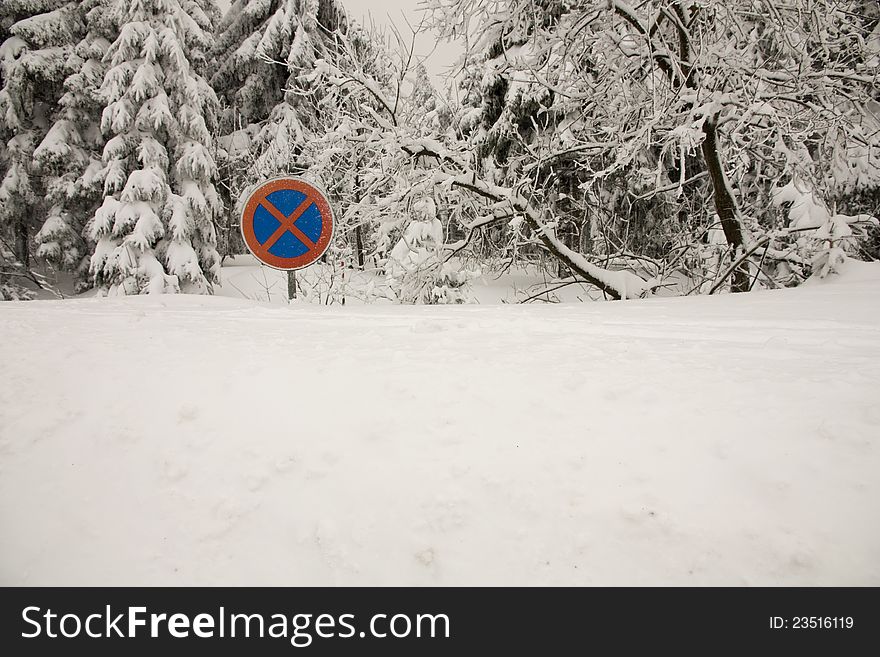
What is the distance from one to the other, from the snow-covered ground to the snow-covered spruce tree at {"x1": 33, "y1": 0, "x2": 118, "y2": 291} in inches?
711

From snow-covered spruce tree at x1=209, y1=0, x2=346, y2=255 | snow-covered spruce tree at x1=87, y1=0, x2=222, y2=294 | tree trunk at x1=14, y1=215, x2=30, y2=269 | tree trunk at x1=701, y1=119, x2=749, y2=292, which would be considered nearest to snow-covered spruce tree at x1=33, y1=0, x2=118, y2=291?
tree trunk at x1=14, y1=215, x2=30, y2=269

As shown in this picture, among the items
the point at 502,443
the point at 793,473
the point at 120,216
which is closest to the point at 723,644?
the point at 793,473

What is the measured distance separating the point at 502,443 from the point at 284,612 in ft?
2.75

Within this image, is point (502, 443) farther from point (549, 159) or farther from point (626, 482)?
point (549, 159)

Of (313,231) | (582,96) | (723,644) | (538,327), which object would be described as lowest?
(723,644)

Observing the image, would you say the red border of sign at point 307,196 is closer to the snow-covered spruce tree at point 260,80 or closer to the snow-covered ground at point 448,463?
the snow-covered ground at point 448,463

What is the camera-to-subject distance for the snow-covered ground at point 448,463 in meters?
1.40

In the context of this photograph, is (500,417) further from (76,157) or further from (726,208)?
(76,157)

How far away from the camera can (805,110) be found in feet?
18.9

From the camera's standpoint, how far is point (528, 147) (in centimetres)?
688

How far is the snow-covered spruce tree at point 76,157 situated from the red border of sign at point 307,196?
15383 mm

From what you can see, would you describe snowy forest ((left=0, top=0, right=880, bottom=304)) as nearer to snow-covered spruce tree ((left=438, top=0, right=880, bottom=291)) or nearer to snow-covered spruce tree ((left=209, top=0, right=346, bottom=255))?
snow-covered spruce tree ((left=438, top=0, right=880, bottom=291))

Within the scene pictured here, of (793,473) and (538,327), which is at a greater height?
(538,327)

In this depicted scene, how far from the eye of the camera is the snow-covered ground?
4.61 ft
